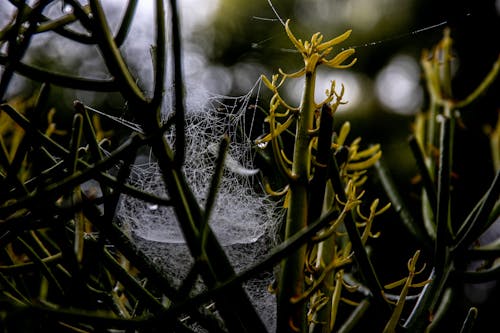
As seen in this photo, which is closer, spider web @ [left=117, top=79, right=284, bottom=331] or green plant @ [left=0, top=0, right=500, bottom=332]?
green plant @ [left=0, top=0, right=500, bottom=332]

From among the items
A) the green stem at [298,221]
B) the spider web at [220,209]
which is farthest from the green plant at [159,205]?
the spider web at [220,209]

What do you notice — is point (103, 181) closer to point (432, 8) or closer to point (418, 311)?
point (418, 311)

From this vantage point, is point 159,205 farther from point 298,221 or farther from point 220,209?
point 220,209

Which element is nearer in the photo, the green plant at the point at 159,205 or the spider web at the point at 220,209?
the green plant at the point at 159,205

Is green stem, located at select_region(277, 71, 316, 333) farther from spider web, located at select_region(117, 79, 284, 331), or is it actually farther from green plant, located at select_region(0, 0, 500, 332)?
spider web, located at select_region(117, 79, 284, 331)

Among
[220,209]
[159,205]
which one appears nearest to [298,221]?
[159,205]

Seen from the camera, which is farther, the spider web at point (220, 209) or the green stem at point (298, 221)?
the spider web at point (220, 209)

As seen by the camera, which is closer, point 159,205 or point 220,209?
point 159,205

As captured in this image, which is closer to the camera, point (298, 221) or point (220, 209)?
point (298, 221)

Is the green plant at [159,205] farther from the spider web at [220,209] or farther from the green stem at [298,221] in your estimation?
the spider web at [220,209]

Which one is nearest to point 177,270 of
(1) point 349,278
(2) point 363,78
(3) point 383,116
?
(1) point 349,278

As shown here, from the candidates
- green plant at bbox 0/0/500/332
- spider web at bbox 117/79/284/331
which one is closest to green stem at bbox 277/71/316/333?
green plant at bbox 0/0/500/332
